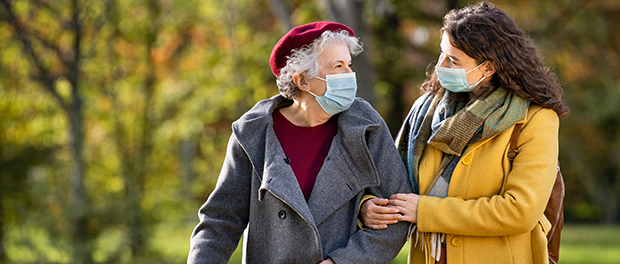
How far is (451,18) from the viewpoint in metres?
2.73

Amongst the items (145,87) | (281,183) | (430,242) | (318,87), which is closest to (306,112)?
(318,87)

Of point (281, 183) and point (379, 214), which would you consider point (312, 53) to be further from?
point (379, 214)

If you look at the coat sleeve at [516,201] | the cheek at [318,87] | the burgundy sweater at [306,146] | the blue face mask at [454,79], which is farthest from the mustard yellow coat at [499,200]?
the cheek at [318,87]

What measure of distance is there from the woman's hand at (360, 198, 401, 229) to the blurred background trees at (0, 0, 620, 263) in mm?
3270

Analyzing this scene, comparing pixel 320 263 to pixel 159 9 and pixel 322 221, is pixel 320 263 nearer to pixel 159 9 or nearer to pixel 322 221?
pixel 322 221

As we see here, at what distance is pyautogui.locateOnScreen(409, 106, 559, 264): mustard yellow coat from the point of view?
8.38 ft

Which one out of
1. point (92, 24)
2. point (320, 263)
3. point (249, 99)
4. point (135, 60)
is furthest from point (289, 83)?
point (135, 60)

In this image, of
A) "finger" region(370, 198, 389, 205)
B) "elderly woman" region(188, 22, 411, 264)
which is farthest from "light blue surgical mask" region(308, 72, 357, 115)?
"finger" region(370, 198, 389, 205)

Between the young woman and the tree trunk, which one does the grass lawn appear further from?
the young woman

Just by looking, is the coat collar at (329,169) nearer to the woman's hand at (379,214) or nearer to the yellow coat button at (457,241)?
the woman's hand at (379,214)

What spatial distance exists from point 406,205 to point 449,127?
0.38 metres

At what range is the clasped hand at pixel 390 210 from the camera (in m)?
2.64

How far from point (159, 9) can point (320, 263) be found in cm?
790

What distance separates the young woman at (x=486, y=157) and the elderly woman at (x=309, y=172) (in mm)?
125
